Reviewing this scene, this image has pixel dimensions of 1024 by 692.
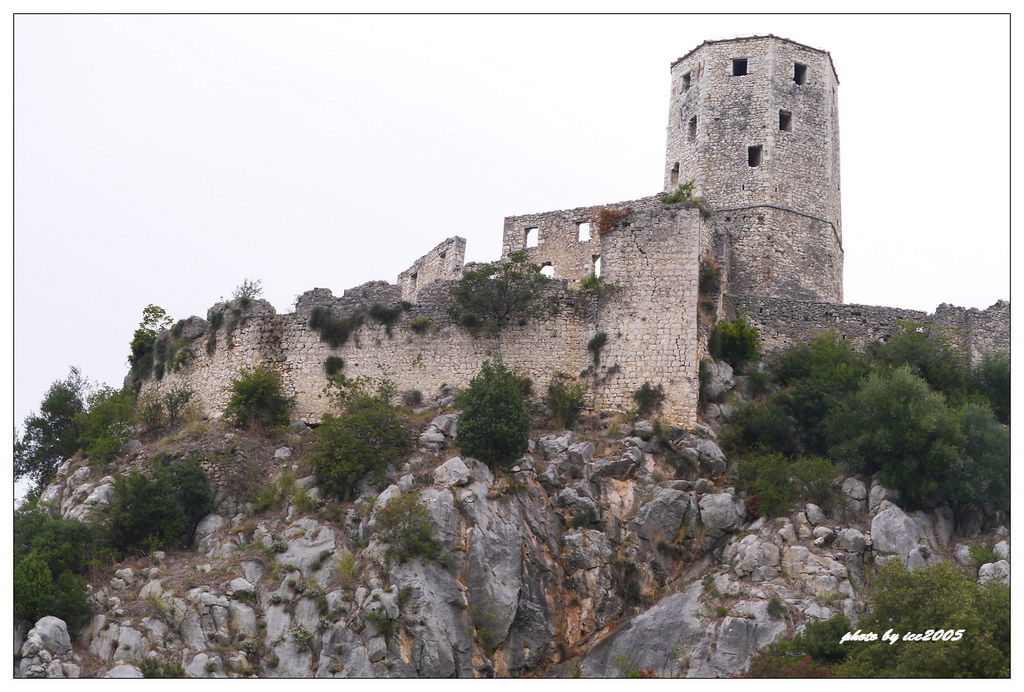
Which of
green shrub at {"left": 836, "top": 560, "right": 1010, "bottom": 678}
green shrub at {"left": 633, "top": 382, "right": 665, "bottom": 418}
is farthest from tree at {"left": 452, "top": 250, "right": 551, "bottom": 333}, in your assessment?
green shrub at {"left": 836, "top": 560, "right": 1010, "bottom": 678}

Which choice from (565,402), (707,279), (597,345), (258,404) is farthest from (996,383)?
(258,404)

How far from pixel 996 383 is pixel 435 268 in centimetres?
1602

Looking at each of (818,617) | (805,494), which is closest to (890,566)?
(818,617)

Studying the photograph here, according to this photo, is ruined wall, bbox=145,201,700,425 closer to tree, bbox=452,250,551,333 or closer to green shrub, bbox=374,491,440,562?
tree, bbox=452,250,551,333

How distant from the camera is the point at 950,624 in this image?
2525cm

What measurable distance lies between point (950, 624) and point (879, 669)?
1544 millimetres

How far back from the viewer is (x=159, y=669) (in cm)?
2648

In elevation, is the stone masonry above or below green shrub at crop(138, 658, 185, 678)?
above

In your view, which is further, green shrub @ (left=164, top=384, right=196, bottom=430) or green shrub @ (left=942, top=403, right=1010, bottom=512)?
green shrub @ (left=164, top=384, right=196, bottom=430)

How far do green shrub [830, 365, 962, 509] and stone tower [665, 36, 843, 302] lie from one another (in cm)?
790

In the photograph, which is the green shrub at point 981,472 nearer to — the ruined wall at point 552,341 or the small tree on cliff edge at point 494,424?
the ruined wall at point 552,341

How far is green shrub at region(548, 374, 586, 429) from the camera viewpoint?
112 feet

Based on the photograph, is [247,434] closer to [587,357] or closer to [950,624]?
[587,357]

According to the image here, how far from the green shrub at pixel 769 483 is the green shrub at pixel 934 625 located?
3833mm
